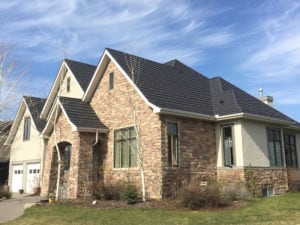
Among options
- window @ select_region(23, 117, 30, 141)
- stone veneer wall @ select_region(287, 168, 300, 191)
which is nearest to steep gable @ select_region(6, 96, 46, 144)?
window @ select_region(23, 117, 30, 141)

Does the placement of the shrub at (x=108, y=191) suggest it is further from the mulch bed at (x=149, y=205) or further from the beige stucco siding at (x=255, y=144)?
the beige stucco siding at (x=255, y=144)

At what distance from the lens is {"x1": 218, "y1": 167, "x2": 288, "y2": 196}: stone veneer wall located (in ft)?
55.2

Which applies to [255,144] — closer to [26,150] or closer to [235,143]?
[235,143]

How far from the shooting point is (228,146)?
17797 millimetres

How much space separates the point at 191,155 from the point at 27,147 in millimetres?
15036

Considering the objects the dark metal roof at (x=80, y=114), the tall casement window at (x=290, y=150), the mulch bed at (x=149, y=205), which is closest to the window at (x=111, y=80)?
the dark metal roof at (x=80, y=114)

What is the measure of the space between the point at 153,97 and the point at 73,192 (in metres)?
6.44

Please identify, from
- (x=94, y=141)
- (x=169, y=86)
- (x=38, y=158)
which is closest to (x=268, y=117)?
(x=169, y=86)

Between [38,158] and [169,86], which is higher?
[169,86]

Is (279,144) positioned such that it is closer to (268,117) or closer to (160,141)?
(268,117)

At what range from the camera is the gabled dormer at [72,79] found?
79.4ft

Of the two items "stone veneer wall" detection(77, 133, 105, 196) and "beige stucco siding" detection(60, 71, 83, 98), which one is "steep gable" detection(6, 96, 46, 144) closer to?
"beige stucco siding" detection(60, 71, 83, 98)

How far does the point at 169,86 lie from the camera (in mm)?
18875

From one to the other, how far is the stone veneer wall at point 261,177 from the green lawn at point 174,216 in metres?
3.05
